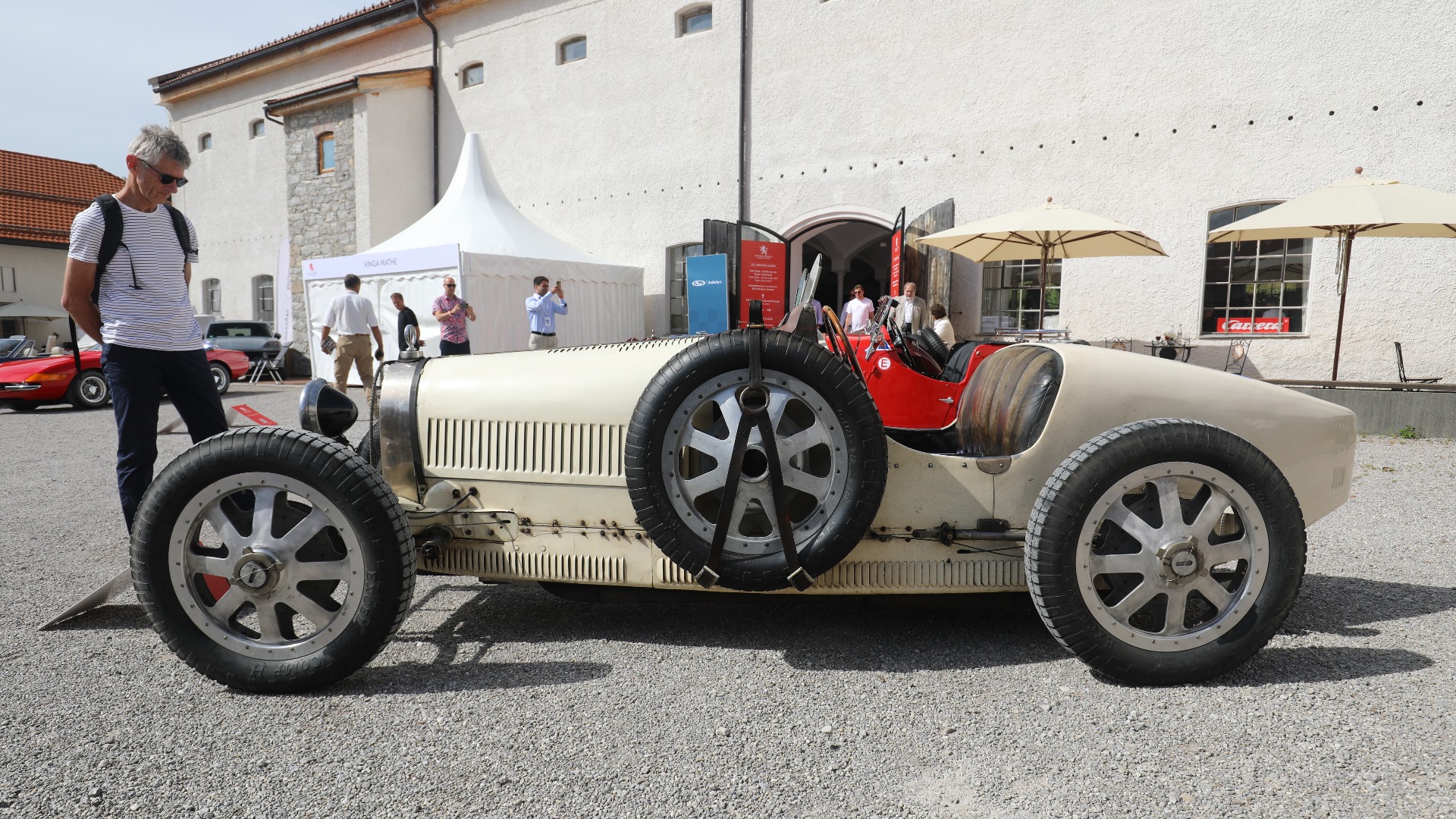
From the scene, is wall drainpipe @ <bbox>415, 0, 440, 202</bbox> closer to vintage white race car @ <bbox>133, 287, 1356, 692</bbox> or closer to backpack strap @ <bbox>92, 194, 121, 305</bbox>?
backpack strap @ <bbox>92, 194, 121, 305</bbox>

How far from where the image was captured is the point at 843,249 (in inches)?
783

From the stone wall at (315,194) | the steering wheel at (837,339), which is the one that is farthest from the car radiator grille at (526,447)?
the stone wall at (315,194)

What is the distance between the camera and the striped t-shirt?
119 inches

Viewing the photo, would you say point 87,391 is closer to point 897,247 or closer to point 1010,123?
point 897,247

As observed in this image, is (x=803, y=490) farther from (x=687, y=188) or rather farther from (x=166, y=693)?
(x=687, y=188)

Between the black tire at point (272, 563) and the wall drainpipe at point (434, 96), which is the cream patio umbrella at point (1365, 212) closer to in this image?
the black tire at point (272, 563)

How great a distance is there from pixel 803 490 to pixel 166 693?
197 cm

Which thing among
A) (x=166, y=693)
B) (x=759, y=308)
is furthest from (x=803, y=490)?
(x=166, y=693)

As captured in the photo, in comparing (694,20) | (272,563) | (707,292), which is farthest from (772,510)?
(694,20)

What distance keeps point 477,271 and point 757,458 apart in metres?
11.3

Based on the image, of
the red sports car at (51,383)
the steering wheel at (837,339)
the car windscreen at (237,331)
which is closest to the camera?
the steering wheel at (837,339)

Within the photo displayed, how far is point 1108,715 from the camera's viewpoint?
85.9 inches

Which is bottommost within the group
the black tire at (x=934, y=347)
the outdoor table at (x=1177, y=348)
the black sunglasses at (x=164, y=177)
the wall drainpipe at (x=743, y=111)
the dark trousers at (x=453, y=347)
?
the dark trousers at (x=453, y=347)

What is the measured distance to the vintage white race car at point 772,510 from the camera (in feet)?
7.57
